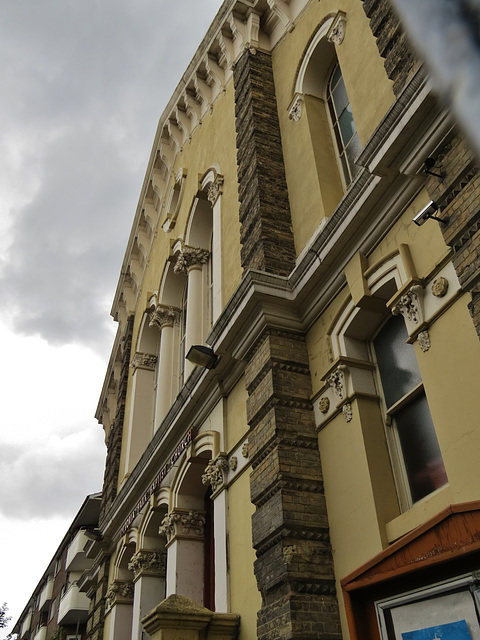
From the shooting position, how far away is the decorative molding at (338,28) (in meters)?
9.12

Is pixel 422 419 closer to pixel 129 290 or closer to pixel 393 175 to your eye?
pixel 393 175

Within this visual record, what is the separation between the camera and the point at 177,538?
33.5ft

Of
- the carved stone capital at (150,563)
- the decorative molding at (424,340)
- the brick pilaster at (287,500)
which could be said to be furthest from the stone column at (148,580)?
the decorative molding at (424,340)

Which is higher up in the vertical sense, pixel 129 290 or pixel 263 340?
pixel 129 290

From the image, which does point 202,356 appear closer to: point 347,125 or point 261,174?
point 261,174

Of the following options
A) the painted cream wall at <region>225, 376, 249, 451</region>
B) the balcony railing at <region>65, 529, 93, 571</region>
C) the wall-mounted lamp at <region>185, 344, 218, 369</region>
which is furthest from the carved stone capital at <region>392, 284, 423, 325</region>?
the balcony railing at <region>65, 529, 93, 571</region>

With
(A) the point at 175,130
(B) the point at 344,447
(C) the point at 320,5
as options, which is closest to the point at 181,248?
(A) the point at 175,130

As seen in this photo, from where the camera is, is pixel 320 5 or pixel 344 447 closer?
pixel 344 447

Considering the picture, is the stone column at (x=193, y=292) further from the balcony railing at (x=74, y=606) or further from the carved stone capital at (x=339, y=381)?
the balcony railing at (x=74, y=606)

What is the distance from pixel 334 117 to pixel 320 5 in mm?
2160

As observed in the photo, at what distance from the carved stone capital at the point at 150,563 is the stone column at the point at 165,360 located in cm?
303

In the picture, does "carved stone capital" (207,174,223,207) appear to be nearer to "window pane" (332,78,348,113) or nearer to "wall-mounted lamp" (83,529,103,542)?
"window pane" (332,78,348,113)

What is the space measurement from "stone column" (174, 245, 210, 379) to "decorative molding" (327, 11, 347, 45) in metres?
5.82

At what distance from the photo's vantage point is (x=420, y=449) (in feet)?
19.8
